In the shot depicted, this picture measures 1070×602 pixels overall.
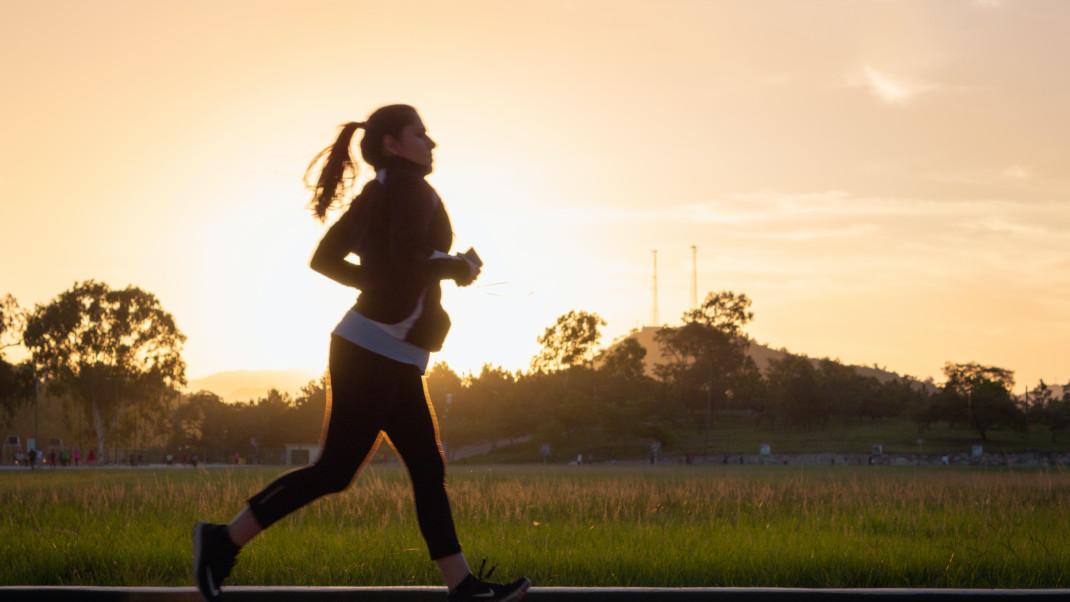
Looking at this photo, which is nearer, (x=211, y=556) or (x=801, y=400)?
(x=211, y=556)

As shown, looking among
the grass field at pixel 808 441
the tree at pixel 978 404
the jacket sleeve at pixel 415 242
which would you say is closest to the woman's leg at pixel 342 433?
→ the jacket sleeve at pixel 415 242

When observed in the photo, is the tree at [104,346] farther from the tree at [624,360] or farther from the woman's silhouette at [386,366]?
the woman's silhouette at [386,366]

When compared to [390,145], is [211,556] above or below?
below

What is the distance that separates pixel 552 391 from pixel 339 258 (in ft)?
286

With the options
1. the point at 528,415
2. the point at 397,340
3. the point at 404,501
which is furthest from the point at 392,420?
the point at 528,415

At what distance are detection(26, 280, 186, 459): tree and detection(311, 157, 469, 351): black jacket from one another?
81265 millimetres

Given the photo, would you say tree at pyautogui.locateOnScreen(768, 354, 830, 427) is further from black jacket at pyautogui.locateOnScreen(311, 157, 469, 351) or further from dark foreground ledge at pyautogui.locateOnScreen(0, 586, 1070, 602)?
black jacket at pyautogui.locateOnScreen(311, 157, 469, 351)

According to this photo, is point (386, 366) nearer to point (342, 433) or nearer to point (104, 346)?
point (342, 433)

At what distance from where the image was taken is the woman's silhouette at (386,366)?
4.27 metres

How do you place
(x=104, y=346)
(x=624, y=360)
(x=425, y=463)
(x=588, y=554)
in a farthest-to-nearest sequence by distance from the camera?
(x=624, y=360) → (x=104, y=346) → (x=588, y=554) → (x=425, y=463)

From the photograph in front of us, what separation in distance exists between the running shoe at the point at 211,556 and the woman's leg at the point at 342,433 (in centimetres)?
5

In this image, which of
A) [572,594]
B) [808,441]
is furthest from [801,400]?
[572,594]

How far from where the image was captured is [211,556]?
14.3ft

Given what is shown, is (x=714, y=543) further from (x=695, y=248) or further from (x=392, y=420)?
(x=695, y=248)
